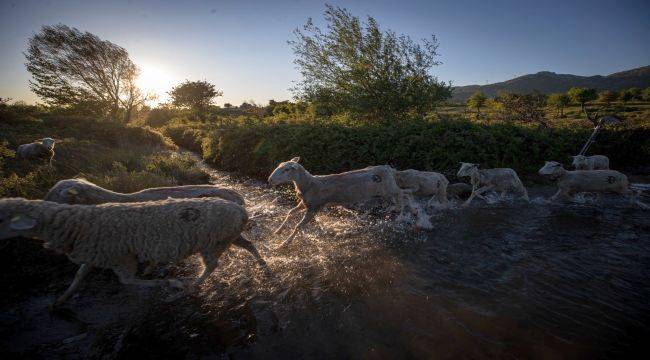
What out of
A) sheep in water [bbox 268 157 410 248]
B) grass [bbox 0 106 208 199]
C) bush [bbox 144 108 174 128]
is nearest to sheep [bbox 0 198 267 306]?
sheep in water [bbox 268 157 410 248]

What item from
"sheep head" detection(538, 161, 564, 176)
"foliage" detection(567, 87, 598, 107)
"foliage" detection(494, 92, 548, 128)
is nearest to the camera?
"sheep head" detection(538, 161, 564, 176)

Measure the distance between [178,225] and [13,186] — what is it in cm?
618

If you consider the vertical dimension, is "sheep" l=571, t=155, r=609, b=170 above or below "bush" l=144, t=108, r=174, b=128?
below

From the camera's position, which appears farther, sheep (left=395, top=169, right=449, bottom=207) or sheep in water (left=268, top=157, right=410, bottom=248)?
sheep (left=395, top=169, right=449, bottom=207)

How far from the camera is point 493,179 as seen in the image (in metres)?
10.6

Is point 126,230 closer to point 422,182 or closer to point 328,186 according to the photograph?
point 328,186

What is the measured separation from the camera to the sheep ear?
3845 millimetres

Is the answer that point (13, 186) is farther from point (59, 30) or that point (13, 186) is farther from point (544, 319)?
point (59, 30)

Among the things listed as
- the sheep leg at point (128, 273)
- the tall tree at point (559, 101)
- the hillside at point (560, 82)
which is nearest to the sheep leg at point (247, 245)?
the sheep leg at point (128, 273)

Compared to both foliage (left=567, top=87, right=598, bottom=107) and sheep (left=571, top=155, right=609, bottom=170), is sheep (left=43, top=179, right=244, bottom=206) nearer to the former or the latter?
sheep (left=571, top=155, right=609, bottom=170)

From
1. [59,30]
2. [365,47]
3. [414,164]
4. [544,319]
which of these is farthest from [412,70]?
[59,30]

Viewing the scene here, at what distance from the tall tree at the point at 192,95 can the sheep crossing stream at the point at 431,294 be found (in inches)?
2478

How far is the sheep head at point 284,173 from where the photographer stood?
7.24 m

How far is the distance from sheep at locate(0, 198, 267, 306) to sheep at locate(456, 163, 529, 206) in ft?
29.1
